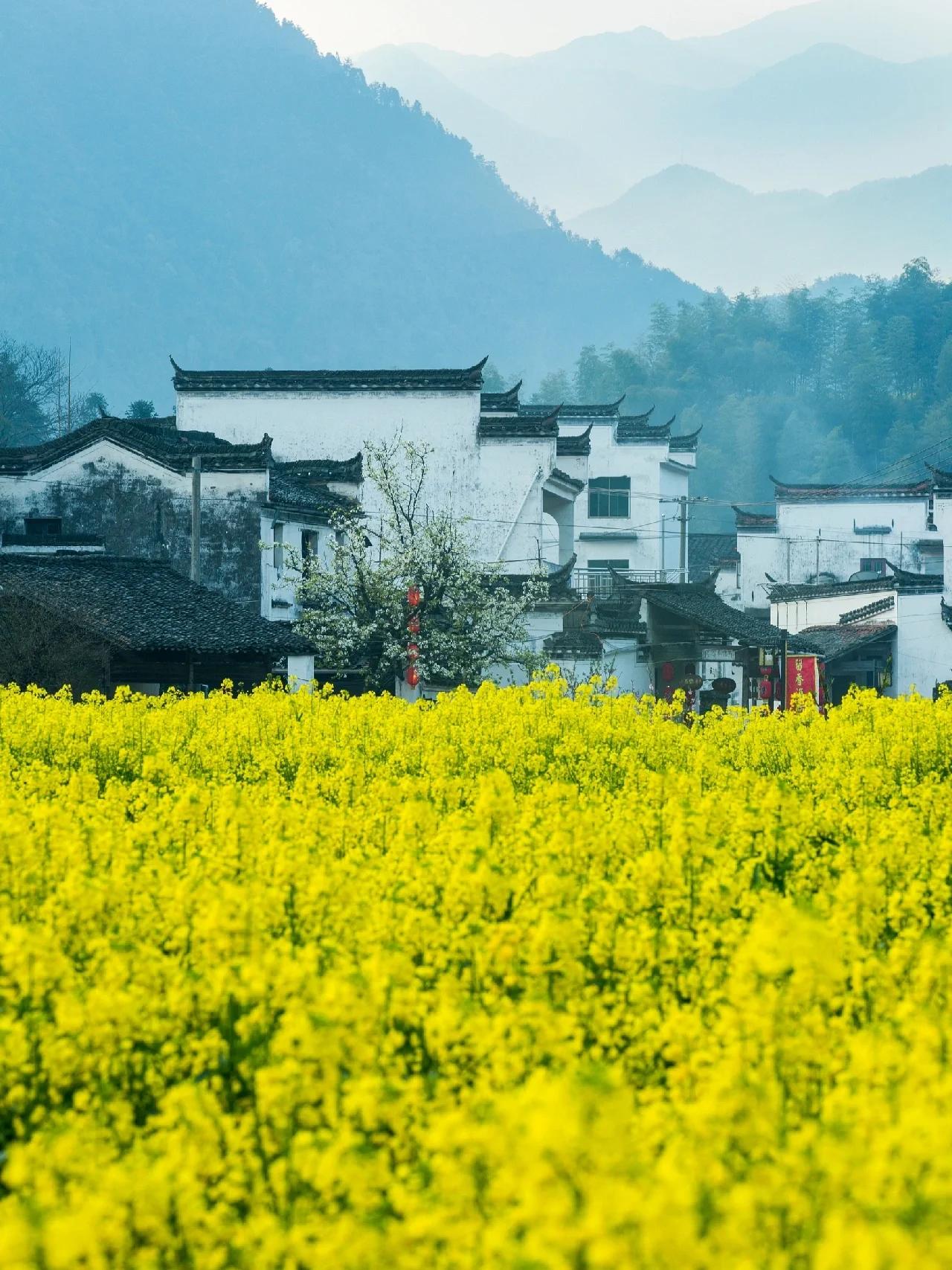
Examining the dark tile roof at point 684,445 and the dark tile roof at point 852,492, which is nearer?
the dark tile roof at point 852,492

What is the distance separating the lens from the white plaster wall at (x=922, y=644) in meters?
48.2

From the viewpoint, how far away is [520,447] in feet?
154

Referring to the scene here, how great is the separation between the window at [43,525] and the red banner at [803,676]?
19371mm

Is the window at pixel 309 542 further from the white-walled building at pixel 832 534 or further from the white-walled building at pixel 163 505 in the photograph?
the white-walled building at pixel 832 534

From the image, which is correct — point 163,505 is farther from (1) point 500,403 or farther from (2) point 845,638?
(2) point 845,638

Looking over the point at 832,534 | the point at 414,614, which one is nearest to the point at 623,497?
the point at 832,534

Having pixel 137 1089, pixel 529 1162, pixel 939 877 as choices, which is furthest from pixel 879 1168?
pixel 939 877

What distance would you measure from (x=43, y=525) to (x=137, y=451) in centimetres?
293

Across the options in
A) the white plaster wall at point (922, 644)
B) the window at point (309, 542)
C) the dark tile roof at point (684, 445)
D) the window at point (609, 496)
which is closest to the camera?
the window at point (309, 542)

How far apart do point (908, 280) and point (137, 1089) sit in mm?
127857

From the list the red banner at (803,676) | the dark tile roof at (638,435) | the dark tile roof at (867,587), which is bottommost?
the red banner at (803,676)

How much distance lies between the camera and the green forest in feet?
364

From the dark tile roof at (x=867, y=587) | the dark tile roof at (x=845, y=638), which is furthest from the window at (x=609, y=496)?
the dark tile roof at (x=845, y=638)

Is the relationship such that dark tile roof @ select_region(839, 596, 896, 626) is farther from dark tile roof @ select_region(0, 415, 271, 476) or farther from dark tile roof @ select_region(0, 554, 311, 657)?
dark tile roof @ select_region(0, 554, 311, 657)
